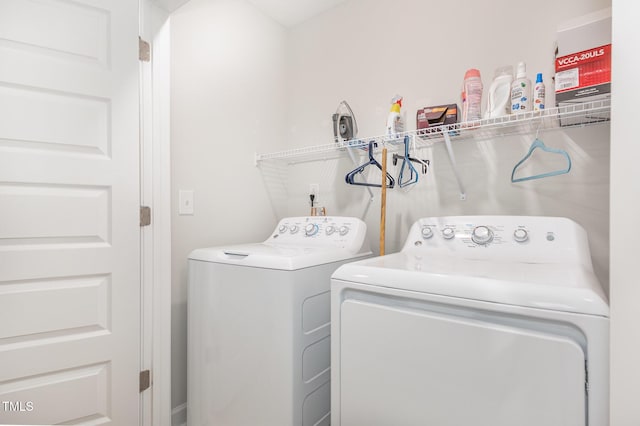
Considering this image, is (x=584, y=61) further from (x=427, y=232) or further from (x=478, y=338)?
(x=478, y=338)

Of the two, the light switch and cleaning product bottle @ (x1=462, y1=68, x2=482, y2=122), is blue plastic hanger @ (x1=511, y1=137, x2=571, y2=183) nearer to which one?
cleaning product bottle @ (x1=462, y1=68, x2=482, y2=122)

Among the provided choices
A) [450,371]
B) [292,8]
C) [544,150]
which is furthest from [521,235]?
[292,8]

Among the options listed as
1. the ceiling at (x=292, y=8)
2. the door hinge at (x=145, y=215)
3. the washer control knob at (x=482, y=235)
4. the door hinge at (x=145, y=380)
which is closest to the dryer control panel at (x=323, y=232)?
the washer control knob at (x=482, y=235)

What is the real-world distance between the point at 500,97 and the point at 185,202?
1.63 metres

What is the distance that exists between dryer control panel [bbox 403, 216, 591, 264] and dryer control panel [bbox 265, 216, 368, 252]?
0.97 feet

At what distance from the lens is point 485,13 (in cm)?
165

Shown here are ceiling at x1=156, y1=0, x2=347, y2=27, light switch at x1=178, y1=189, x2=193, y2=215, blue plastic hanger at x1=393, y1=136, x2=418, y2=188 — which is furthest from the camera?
ceiling at x1=156, y1=0, x2=347, y2=27

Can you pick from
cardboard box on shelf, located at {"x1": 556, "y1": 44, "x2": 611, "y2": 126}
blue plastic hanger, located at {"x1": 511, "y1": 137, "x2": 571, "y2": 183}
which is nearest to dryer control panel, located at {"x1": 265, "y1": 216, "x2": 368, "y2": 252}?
blue plastic hanger, located at {"x1": 511, "y1": 137, "x2": 571, "y2": 183}

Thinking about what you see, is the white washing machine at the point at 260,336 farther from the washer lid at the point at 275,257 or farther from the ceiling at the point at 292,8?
the ceiling at the point at 292,8

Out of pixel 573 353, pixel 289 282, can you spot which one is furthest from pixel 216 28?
pixel 573 353

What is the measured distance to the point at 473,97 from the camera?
59.0 inches

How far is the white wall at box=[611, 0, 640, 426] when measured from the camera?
0.65 metres

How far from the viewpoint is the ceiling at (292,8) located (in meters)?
2.20

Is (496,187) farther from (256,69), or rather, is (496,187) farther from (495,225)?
(256,69)
